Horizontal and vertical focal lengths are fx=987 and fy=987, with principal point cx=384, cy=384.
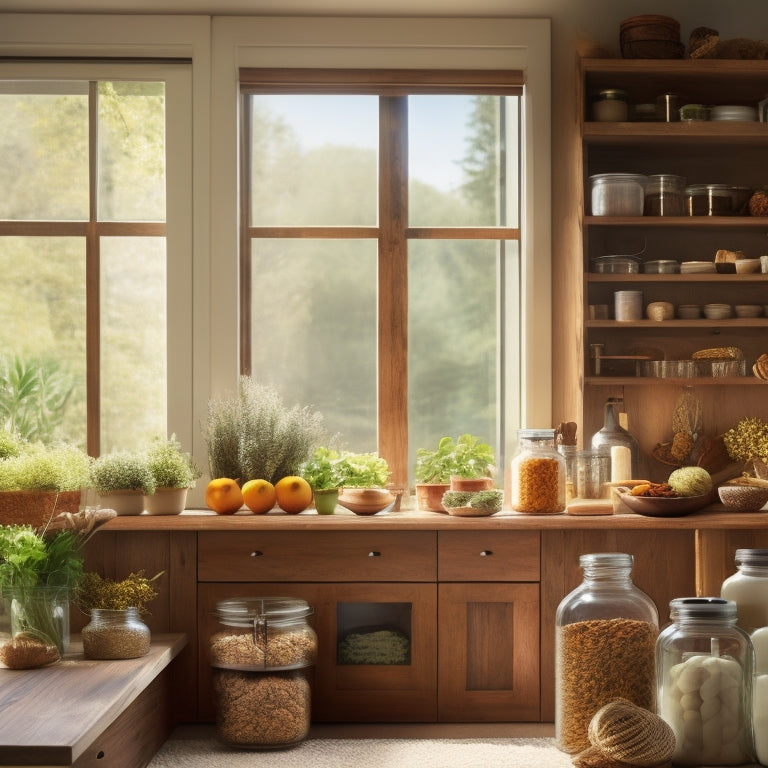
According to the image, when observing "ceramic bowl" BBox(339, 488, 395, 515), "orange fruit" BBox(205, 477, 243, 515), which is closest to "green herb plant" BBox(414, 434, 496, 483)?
Result: "ceramic bowl" BBox(339, 488, 395, 515)

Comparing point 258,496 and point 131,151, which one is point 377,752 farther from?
point 131,151

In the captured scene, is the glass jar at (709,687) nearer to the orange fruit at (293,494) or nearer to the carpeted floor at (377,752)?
the carpeted floor at (377,752)

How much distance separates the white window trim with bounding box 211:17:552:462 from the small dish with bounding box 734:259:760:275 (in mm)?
747

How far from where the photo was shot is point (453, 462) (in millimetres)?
3943

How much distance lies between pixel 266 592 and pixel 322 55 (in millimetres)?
2192

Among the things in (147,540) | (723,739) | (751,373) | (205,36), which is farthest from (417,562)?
(205,36)

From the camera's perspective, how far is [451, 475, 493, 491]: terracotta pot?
3.72 metres

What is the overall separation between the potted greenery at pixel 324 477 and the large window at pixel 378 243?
0.87 feet

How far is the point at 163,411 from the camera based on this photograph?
415cm

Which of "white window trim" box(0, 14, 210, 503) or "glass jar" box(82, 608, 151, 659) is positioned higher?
"white window trim" box(0, 14, 210, 503)

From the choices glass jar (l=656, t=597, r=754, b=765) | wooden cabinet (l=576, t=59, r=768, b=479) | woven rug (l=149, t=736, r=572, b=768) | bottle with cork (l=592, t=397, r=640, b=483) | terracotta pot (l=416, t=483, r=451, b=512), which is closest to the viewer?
glass jar (l=656, t=597, r=754, b=765)

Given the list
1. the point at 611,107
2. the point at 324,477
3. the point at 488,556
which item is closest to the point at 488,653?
the point at 488,556

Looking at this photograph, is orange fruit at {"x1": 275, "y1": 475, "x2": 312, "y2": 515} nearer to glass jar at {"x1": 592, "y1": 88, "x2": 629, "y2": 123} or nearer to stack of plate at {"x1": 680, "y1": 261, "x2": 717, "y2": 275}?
stack of plate at {"x1": 680, "y1": 261, "x2": 717, "y2": 275}

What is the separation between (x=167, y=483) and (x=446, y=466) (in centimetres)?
109
